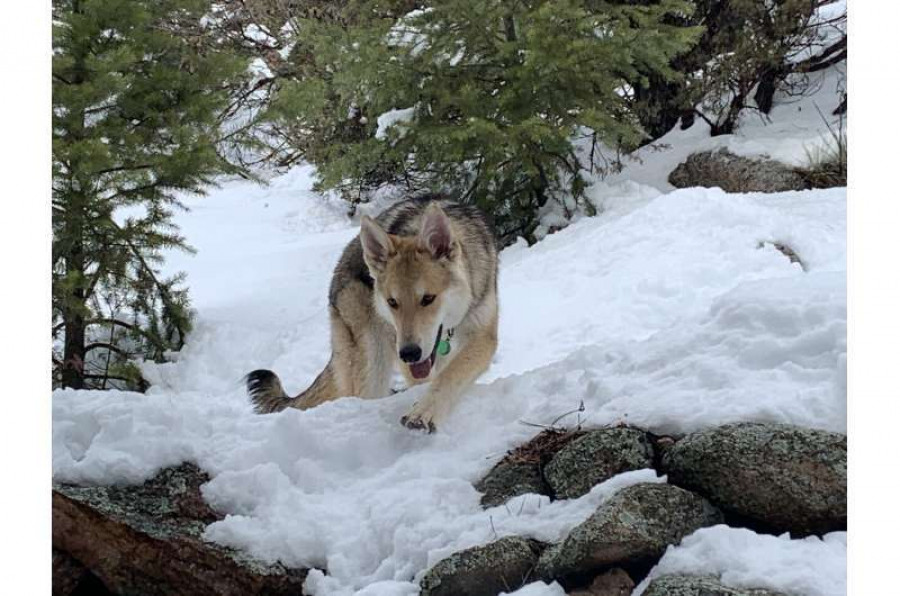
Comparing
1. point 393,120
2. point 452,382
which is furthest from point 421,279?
point 393,120


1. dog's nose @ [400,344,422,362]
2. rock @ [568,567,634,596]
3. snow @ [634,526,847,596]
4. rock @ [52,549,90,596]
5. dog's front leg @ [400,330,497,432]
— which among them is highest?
dog's nose @ [400,344,422,362]

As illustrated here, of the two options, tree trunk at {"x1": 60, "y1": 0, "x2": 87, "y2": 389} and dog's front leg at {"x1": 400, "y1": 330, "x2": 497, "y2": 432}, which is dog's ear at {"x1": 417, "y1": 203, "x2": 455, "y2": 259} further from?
tree trunk at {"x1": 60, "y1": 0, "x2": 87, "y2": 389}

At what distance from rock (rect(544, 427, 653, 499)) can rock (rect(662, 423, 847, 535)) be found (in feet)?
0.37

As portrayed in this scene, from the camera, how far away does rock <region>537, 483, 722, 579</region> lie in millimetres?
1615

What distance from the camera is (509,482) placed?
83.0 inches

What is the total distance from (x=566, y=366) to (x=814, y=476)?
3.32 ft

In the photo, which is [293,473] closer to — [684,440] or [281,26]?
[684,440]

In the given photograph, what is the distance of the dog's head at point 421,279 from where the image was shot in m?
2.55

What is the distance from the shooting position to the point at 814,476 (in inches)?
66.7

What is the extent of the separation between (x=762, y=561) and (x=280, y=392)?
2046 millimetres

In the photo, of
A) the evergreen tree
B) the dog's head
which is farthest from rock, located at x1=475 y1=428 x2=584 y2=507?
the evergreen tree

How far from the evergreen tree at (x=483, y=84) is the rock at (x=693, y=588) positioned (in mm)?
4131

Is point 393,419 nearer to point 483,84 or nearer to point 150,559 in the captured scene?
point 150,559

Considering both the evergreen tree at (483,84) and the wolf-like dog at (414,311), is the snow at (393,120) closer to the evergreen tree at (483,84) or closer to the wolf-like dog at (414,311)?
the evergreen tree at (483,84)
